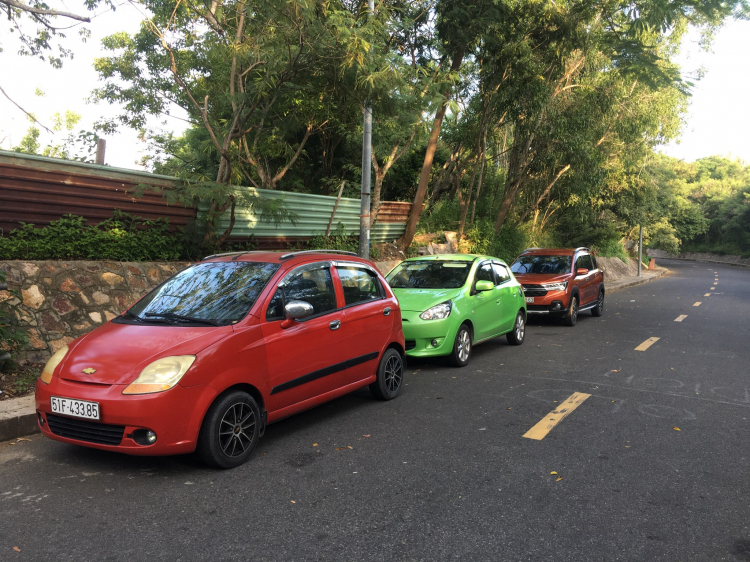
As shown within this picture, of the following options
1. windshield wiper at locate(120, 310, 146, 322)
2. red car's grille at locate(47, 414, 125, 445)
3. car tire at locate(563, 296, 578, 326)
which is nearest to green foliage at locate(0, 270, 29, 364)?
windshield wiper at locate(120, 310, 146, 322)

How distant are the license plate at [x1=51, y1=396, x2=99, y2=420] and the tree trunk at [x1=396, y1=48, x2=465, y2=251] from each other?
12286 millimetres

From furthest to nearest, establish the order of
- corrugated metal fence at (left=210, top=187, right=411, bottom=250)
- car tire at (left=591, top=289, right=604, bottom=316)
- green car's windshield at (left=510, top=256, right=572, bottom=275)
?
car tire at (left=591, top=289, right=604, bottom=316) < green car's windshield at (left=510, top=256, right=572, bottom=275) < corrugated metal fence at (left=210, top=187, right=411, bottom=250)

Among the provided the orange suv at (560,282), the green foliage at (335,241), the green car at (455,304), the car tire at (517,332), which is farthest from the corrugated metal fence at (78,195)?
the orange suv at (560,282)

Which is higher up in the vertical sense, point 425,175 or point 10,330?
point 425,175

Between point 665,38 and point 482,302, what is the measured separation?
2133 centimetres

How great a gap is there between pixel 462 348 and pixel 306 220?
21.1 ft

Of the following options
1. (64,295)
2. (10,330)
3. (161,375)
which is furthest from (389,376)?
(64,295)

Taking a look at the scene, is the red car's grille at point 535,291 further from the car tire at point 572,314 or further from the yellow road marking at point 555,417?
the yellow road marking at point 555,417

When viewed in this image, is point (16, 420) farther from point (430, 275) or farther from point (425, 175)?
point (425, 175)

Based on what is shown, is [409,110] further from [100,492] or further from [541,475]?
[100,492]

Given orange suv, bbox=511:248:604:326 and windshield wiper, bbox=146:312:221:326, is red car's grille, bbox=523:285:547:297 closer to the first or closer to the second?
orange suv, bbox=511:248:604:326

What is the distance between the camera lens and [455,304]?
8.52 meters

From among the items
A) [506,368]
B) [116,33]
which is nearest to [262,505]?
[506,368]

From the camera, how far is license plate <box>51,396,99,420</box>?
431 cm
